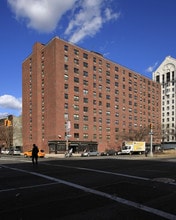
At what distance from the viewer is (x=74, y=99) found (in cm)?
8581

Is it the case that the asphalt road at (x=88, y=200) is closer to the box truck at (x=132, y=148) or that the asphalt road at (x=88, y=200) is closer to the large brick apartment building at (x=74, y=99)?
the box truck at (x=132, y=148)

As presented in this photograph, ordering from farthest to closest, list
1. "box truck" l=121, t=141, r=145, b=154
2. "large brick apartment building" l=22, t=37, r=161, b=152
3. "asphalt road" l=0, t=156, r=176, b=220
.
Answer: "large brick apartment building" l=22, t=37, r=161, b=152
"box truck" l=121, t=141, r=145, b=154
"asphalt road" l=0, t=156, r=176, b=220

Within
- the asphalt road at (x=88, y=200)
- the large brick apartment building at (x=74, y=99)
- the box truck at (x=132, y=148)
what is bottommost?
the box truck at (x=132, y=148)

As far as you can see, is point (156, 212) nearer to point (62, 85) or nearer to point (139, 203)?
point (139, 203)

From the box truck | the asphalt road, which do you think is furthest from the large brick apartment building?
the asphalt road

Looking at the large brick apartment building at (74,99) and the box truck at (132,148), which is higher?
the large brick apartment building at (74,99)

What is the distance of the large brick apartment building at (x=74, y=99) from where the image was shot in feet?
269

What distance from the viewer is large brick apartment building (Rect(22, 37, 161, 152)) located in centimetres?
8206

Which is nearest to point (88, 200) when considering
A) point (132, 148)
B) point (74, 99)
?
point (132, 148)

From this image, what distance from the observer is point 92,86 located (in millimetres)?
91562

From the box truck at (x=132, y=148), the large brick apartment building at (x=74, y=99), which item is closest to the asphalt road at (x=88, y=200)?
the box truck at (x=132, y=148)

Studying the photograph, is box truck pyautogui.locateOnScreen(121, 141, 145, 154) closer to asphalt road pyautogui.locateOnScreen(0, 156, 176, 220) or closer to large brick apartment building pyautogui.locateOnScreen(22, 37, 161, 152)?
large brick apartment building pyautogui.locateOnScreen(22, 37, 161, 152)

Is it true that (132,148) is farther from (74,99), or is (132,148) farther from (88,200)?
(88,200)

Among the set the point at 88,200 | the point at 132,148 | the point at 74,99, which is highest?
the point at 74,99
